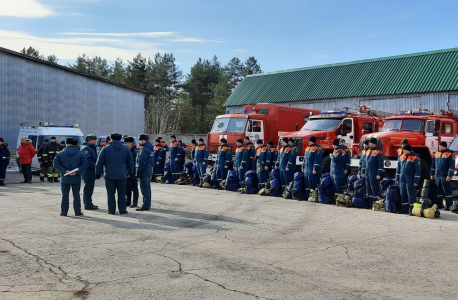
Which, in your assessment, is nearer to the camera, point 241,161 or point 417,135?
point 417,135

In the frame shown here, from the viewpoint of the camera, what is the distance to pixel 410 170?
36.2 feet

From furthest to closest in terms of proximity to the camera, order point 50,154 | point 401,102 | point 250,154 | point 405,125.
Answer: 1. point 401,102
2. point 50,154
3. point 250,154
4. point 405,125

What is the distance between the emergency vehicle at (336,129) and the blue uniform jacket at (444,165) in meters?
4.20

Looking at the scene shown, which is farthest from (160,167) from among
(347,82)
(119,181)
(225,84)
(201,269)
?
(225,84)

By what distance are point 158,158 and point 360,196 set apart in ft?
30.8

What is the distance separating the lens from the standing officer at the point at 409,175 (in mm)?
10992

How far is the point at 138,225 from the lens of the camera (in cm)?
→ 923

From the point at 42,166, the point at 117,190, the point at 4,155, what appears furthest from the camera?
the point at 42,166

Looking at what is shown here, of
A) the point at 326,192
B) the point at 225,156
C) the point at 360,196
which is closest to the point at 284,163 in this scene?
the point at 326,192

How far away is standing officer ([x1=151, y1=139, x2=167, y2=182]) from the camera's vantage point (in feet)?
61.9

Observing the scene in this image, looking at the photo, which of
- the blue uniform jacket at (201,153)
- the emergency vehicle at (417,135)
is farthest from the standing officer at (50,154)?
the emergency vehicle at (417,135)

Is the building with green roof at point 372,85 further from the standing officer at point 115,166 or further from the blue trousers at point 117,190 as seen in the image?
the blue trousers at point 117,190

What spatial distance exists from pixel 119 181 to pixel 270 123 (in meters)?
11.1

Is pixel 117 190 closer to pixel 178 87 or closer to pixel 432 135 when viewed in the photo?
pixel 432 135
